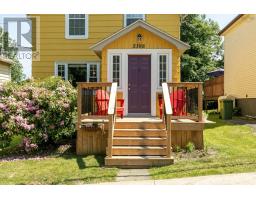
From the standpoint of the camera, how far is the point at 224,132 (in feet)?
49.6

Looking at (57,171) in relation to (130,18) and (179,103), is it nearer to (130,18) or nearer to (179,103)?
(179,103)

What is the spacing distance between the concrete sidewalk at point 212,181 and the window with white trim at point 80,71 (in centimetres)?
1041

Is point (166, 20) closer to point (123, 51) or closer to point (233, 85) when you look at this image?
point (123, 51)

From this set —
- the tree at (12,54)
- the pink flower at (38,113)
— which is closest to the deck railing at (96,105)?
the pink flower at (38,113)

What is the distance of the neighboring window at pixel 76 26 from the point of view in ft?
60.0

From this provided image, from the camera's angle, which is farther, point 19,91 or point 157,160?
point 19,91

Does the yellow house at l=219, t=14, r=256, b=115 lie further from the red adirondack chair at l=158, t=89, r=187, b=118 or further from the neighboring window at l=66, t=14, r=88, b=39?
the red adirondack chair at l=158, t=89, r=187, b=118

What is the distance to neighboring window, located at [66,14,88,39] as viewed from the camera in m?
18.3

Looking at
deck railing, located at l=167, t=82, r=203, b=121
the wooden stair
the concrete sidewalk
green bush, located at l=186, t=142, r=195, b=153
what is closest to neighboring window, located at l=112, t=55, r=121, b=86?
deck railing, located at l=167, t=82, r=203, b=121

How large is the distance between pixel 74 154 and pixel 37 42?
8.25m

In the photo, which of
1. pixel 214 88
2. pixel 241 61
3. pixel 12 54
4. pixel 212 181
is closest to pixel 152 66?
pixel 212 181

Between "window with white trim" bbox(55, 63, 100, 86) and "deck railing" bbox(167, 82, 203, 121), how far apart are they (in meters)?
5.71

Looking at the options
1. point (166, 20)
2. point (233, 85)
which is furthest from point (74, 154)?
point (233, 85)

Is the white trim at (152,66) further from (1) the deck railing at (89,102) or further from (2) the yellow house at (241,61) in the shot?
(2) the yellow house at (241,61)
